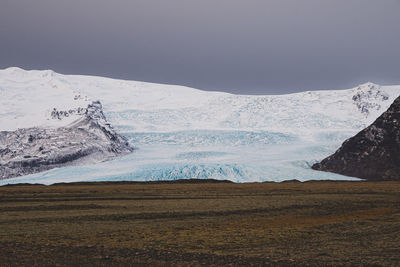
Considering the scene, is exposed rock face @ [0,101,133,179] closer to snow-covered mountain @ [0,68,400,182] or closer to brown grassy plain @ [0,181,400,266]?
snow-covered mountain @ [0,68,400,182]

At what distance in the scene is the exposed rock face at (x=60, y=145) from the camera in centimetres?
5866

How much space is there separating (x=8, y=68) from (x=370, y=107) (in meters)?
61.0

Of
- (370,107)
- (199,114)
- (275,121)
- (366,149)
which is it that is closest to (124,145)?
(199,114)

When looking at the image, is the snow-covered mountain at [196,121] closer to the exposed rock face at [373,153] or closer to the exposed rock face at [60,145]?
the exposed rock face at [60,145]

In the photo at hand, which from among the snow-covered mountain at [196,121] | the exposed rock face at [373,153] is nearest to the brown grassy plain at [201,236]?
the snow-covered mountain at [196,121]

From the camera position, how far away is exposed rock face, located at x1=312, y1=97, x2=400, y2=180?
57469 mm

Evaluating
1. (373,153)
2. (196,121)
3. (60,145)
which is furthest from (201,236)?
(196,121)

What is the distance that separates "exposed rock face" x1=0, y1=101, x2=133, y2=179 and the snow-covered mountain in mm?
1646

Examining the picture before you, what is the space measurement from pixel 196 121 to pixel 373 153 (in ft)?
78.6

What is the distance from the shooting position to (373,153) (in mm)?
59500

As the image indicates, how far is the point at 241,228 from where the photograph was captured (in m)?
17.4

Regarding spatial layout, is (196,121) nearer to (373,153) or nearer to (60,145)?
(60,145)

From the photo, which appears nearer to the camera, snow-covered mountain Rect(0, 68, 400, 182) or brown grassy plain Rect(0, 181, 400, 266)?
brown grassy plain Rect(0, 181, 400, 266)

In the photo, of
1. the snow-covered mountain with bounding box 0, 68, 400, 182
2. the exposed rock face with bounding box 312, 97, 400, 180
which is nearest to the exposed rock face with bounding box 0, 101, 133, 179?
the snow-covered mountain with bounding box 0, 68, 400, 182
